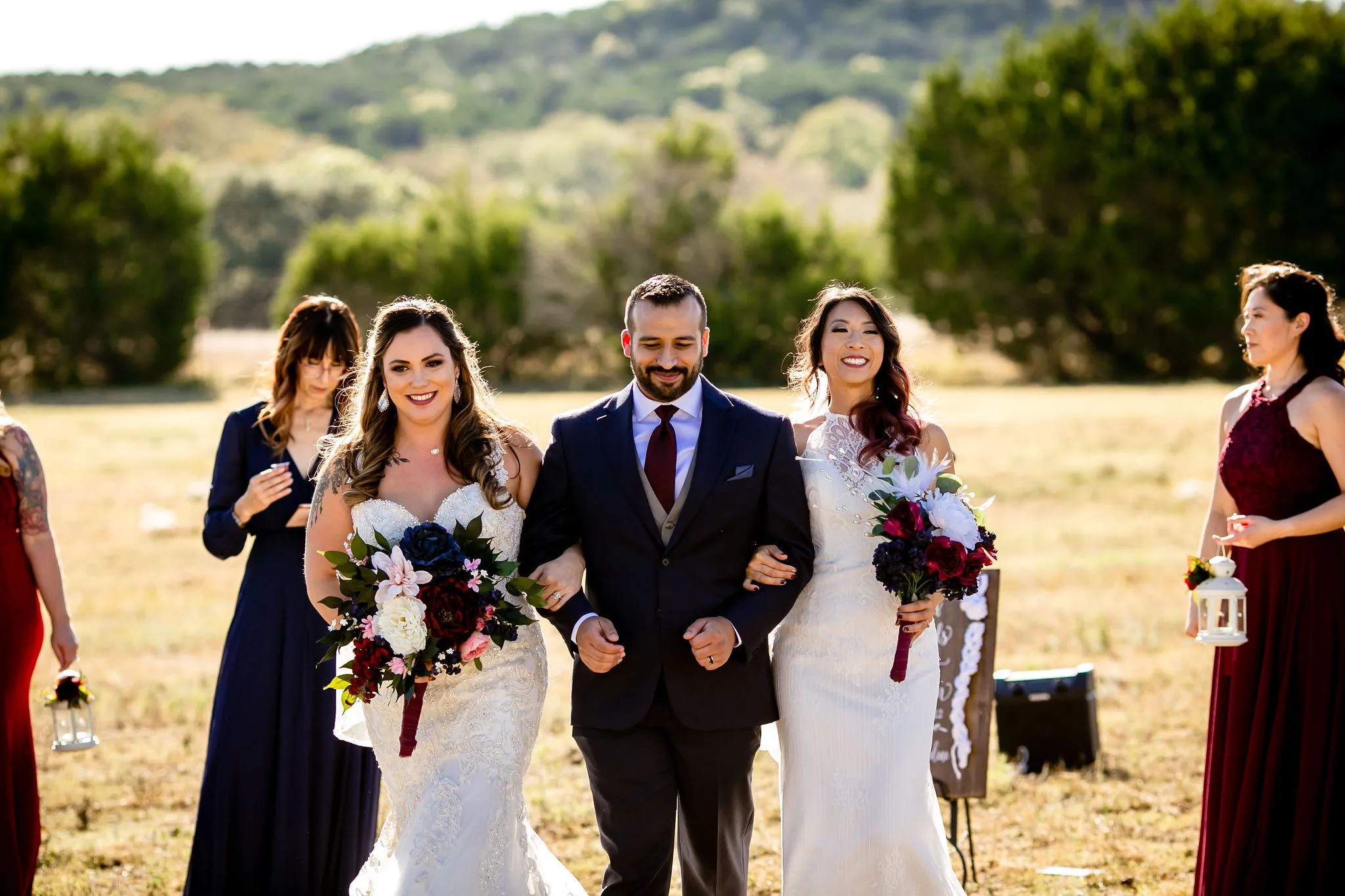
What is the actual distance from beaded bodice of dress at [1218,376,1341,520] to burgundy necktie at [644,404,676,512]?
2.34 meters

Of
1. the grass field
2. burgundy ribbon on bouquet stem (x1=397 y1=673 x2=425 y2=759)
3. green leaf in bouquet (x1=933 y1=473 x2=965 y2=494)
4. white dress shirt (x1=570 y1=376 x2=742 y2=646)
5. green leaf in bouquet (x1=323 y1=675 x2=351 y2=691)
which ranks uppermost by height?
white dress shirt (x1=570 y1=376 x2=742 y2=646)

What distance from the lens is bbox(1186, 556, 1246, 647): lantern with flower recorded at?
5.41 meters

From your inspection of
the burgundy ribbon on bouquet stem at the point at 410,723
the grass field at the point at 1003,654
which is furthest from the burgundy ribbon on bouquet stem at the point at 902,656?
the burgundy ribbon on bouquet stem at the point at 410,723

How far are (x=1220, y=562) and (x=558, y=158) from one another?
107 metres

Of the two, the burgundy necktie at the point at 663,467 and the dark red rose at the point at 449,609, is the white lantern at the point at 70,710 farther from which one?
the burgundy necktie at the point at 663,467

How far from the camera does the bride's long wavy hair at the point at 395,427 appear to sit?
4.90 meters

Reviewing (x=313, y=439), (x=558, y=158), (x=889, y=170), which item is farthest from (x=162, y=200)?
(x=558, y=158)

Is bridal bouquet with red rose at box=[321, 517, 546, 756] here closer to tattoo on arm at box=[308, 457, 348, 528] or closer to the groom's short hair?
tattoo on arm at box=[308, 457, 348, 528]

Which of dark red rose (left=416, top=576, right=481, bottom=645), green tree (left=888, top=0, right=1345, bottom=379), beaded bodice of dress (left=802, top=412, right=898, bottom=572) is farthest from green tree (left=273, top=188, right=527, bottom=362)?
dark red rose (left=416, top=576, right=481, bottom=645)

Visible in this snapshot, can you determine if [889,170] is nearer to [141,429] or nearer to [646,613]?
[141,429]

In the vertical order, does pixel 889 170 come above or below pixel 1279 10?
below

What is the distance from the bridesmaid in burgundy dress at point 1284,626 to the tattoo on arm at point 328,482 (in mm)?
3378

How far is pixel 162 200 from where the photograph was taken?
40.7m

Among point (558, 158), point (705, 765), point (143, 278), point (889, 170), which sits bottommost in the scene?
point (705, 765)
